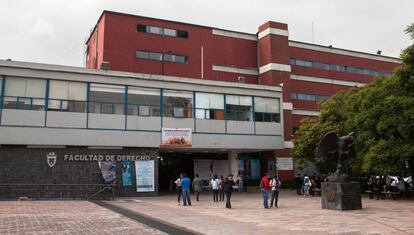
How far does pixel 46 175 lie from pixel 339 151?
17501 mm

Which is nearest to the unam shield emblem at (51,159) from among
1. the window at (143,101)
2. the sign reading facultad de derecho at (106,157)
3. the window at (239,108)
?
the sign reading facultad de derecho at (106,157)

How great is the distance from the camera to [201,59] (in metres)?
42.8

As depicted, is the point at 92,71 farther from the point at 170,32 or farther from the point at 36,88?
the point at 170,32

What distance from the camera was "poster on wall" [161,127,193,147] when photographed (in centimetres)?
2922

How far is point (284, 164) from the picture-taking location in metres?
39.5

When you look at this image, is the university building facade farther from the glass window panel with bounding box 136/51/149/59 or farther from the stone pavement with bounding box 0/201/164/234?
the stone pavement with bounding box 0/201/164/234

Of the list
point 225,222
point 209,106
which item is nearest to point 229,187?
point 225,222

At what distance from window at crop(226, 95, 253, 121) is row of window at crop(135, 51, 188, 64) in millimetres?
10950

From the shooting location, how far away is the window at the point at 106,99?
91.6 ft

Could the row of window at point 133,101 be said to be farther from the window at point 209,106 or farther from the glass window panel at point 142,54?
the glass window panel at point 142,54

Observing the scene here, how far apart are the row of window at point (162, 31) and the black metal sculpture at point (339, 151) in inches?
1022

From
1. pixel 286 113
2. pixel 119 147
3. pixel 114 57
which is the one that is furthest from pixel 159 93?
pixel 286 113

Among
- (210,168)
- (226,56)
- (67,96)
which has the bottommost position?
(210,168)

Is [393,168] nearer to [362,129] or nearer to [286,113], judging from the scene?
[362,129]
